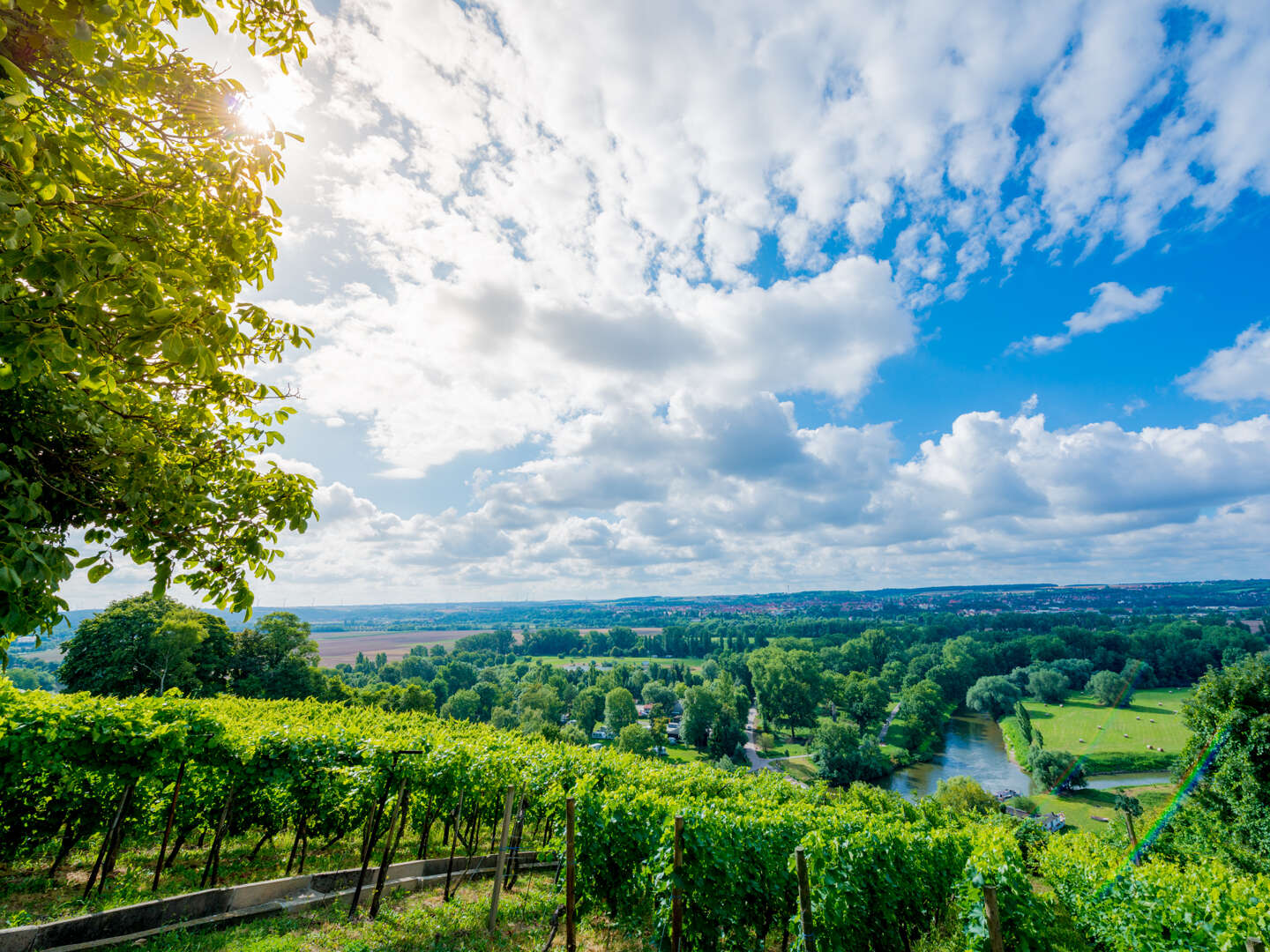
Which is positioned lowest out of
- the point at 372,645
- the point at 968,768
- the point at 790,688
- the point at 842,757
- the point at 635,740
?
the point at 968,768

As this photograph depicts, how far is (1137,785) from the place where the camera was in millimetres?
51688

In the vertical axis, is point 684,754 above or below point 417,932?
below

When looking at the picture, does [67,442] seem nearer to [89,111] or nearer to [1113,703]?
[89,111]

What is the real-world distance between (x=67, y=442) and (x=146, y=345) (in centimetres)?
171

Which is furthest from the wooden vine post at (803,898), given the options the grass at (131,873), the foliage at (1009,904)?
the grass at (131,873)

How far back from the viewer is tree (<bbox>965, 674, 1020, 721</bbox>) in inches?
3214

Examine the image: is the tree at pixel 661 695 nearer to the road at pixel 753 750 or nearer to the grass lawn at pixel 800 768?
the road at pixel 753 750

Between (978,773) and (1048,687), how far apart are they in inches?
1724

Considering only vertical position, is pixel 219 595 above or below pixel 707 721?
above

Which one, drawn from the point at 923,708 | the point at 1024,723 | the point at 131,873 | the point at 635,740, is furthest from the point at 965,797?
the point at 131,873

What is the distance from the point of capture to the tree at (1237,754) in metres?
20.3

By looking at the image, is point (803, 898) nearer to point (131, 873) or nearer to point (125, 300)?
point (125, 300)

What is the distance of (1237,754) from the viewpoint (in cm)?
2114

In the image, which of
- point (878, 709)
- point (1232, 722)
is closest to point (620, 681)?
point (878, 709)
